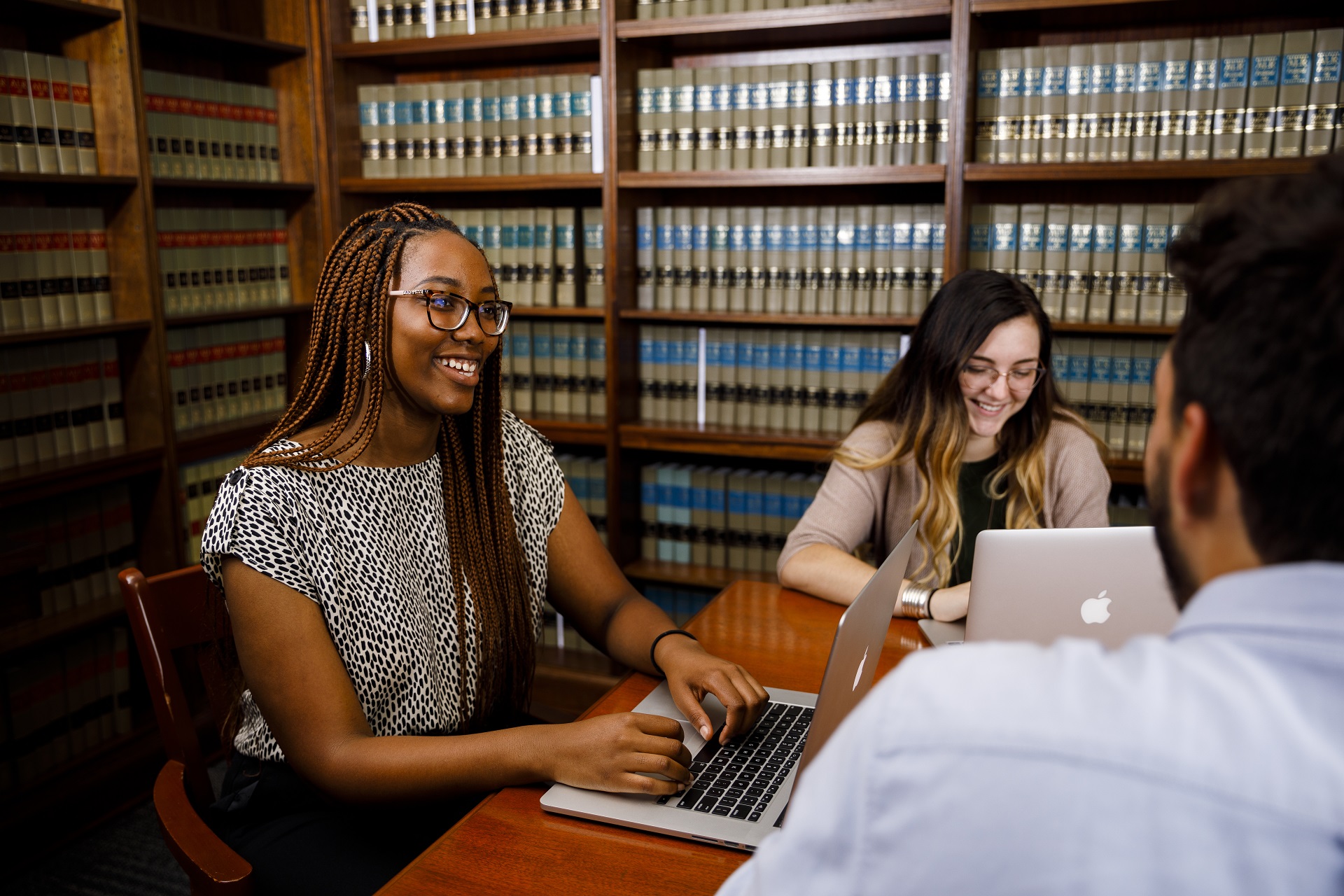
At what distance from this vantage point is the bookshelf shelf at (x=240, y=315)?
8.82 ft

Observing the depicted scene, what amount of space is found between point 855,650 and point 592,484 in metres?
2.22

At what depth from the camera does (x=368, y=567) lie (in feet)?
4.35

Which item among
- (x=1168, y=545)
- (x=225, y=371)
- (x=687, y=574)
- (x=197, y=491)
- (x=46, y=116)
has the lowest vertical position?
(x=687, y=574)

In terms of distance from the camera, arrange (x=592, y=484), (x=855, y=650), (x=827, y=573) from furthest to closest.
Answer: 1. (x=592, y=484)
2. (x=827, y=573)
3. (x=855, y=650)

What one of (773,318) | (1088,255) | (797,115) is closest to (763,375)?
(773,318)

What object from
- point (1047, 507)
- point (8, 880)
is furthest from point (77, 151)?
point (1047, 507)

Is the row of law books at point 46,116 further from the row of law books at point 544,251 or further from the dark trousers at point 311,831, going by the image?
the dark trousers at point 311,831

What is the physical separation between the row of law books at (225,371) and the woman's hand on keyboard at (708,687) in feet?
6.31

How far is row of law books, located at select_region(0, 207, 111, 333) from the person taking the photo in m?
2.36

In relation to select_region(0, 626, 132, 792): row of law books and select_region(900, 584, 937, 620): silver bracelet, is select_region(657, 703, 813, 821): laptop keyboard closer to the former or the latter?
select_region(900, 584, 937, 620): silver bracelet

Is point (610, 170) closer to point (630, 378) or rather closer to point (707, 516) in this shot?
point (630, 378)

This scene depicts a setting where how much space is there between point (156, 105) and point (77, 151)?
0.27 metres

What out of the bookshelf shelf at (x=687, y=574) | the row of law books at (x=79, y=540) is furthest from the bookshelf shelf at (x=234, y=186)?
the bookshelf shelf at (x=687, y=574)

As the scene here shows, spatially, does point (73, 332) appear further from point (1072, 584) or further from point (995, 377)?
point (1072, 584)
